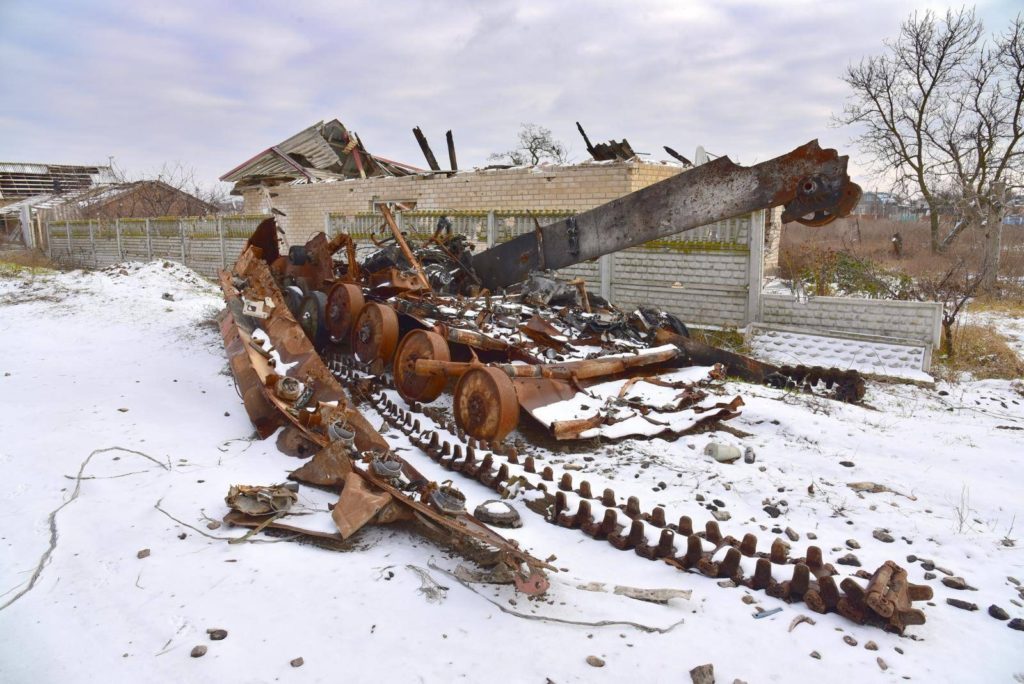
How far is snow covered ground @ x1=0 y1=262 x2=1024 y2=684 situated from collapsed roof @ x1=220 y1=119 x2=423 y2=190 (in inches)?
602

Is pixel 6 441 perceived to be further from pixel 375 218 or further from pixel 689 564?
pixel 375 218

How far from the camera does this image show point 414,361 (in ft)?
17.6

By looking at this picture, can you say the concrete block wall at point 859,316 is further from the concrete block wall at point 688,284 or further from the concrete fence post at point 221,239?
the concrete fence post at point 221,239

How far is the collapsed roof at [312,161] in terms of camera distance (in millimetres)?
19797

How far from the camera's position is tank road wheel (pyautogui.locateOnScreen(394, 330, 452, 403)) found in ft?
17.9

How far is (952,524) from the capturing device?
11.7ft

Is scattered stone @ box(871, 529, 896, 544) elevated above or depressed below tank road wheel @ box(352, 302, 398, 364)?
below

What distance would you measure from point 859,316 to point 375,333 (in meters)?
6.72

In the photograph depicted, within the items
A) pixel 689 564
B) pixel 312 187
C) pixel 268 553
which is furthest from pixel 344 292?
pixel 312 187

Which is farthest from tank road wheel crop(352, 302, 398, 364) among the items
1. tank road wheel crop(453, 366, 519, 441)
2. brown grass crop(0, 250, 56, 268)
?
brown grass crop(0, 250, 56, 268)

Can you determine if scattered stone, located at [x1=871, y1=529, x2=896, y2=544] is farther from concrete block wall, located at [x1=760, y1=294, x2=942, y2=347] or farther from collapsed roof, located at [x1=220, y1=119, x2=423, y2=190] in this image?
collapsed roof, located at [x1=220, y1=119, x2=423, y2=190]

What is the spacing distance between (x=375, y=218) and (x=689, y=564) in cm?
1185

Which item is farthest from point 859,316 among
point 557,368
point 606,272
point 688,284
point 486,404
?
point 486,404

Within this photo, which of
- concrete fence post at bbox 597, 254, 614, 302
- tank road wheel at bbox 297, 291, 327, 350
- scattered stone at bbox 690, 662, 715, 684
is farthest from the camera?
concrete fence post at bbox 597, 254, 614, 302
